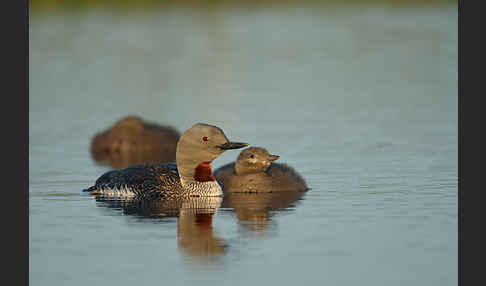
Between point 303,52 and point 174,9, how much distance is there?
57.0 feet

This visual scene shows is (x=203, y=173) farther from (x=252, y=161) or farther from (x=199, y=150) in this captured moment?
(x=252, y=161)

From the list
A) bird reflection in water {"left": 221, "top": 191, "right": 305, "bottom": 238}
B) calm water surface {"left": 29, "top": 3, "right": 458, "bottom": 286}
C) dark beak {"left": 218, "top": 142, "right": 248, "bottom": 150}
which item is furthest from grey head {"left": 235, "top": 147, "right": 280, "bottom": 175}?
dark beak {"left": 218, "top": 142, "right": 248, "bottom": 150}

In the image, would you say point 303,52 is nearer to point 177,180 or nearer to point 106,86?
point 106,86

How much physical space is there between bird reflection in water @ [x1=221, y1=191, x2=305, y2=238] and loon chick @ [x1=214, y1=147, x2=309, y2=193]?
0.07 m

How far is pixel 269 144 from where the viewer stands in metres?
13.7

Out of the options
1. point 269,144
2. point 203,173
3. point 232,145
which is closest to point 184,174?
point 203,173

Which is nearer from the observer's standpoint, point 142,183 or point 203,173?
point 203,173

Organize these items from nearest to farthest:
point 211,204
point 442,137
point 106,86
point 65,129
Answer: point 211,204, point 442,137, point 65,129, point 106,86

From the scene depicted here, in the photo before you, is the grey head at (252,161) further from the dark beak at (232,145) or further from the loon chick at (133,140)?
the loon chick at (133,140)

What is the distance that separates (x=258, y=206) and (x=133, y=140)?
462 centimetres

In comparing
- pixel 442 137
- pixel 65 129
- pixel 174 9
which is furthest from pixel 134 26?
pixel 442 137

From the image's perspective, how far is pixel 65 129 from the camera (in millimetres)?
16000

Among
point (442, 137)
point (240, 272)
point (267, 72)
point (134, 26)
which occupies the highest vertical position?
point (134, 26)

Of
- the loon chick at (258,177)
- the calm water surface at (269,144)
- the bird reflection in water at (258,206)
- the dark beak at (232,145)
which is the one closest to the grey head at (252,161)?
the loon chick at (258,177)
